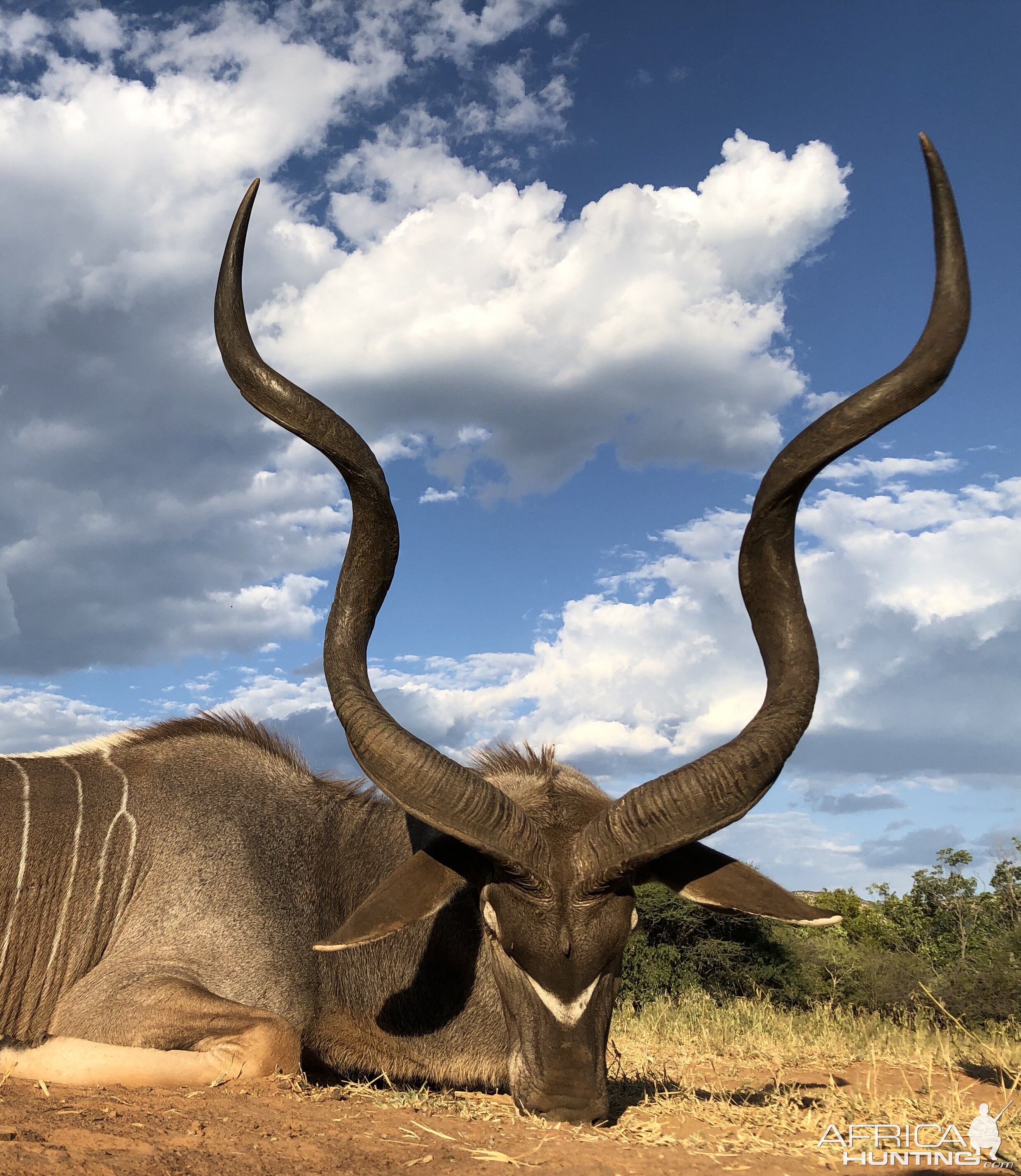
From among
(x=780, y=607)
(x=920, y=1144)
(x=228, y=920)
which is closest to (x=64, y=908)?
(x=228, y=920)

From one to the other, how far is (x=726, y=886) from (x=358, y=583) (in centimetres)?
246

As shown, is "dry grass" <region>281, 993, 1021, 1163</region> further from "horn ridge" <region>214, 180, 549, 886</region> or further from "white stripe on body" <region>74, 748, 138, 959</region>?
"white stripe on body" <region>74, 748, 138, 959</region>

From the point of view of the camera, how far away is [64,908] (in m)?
6.31

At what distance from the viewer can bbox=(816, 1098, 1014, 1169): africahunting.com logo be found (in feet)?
14.8

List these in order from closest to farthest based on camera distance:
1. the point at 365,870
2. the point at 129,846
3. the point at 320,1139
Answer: the point at 320,1139 → the point at 129,846 → the point at 365,870

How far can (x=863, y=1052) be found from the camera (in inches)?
341

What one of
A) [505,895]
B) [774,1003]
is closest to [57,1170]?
[505,895]

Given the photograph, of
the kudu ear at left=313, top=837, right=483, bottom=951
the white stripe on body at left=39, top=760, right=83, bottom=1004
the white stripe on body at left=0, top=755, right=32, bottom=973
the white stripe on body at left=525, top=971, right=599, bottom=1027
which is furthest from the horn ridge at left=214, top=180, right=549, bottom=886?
the white stripe on body at left=0, top=755, right=32, bottom=973

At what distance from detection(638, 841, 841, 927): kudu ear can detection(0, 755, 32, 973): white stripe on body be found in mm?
3487

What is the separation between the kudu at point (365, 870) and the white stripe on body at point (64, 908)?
12 mm

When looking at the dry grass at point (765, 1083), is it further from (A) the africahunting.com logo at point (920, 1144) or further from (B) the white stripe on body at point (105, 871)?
(B) the white stripe on body at point (105, 871)

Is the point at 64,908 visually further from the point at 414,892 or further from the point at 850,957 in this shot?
the point at 850,957

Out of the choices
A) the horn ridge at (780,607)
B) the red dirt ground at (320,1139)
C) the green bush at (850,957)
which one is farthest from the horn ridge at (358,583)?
the green bush at (850,957)

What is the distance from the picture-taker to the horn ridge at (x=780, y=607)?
16.8ft
